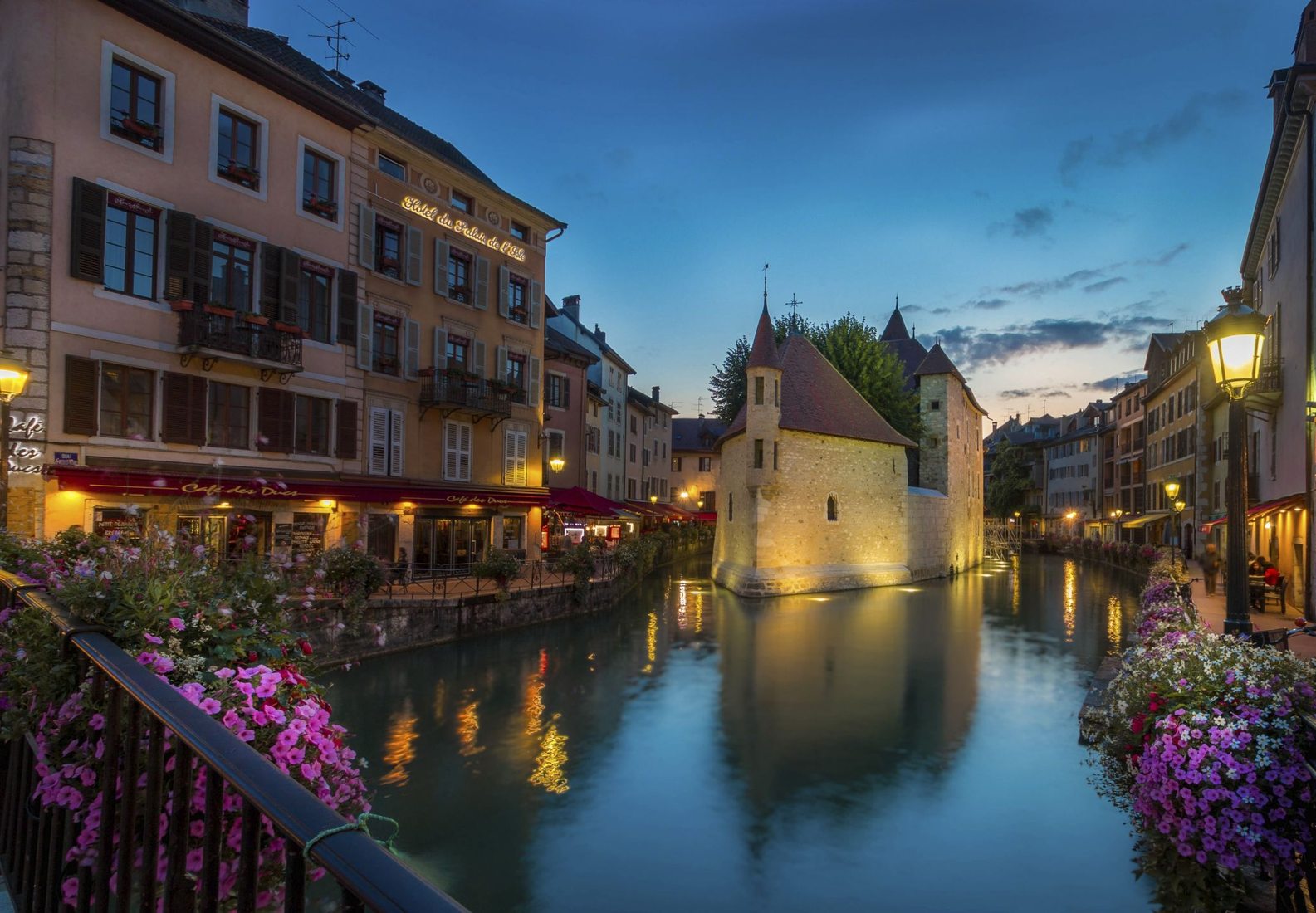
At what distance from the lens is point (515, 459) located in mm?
26781

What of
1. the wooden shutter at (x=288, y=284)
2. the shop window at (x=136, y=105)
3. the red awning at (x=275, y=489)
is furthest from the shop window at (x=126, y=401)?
the shop window at (x=136, y=105)

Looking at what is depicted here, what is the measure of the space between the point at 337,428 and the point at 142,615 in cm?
1859

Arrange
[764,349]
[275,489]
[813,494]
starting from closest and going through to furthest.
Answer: [275,489], [764,349], [813,494]

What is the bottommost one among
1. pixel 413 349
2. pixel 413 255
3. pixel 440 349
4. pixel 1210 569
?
pixel 1210 569

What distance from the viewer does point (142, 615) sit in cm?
316

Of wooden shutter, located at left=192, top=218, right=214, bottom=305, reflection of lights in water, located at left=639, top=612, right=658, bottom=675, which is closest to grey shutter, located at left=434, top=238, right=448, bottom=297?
wooden shutter, located at left=192, top=218, right=214, bottom=305

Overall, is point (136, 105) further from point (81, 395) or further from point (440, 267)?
point (440, 267)

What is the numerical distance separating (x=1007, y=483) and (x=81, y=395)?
72051mm

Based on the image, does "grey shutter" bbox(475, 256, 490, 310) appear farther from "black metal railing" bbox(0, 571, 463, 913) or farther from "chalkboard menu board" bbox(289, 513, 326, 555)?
"black metal railing" bbox(0, 571, 463, 913)

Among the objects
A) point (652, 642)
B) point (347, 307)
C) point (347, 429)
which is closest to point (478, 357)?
point (347, 307)

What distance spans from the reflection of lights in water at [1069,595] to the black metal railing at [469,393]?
58.0 feet

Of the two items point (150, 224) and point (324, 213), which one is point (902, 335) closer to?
point (324, 213)

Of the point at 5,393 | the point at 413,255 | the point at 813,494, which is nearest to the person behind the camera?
the point at 5,393

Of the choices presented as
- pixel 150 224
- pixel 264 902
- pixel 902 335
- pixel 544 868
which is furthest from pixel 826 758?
pixel 902 335
